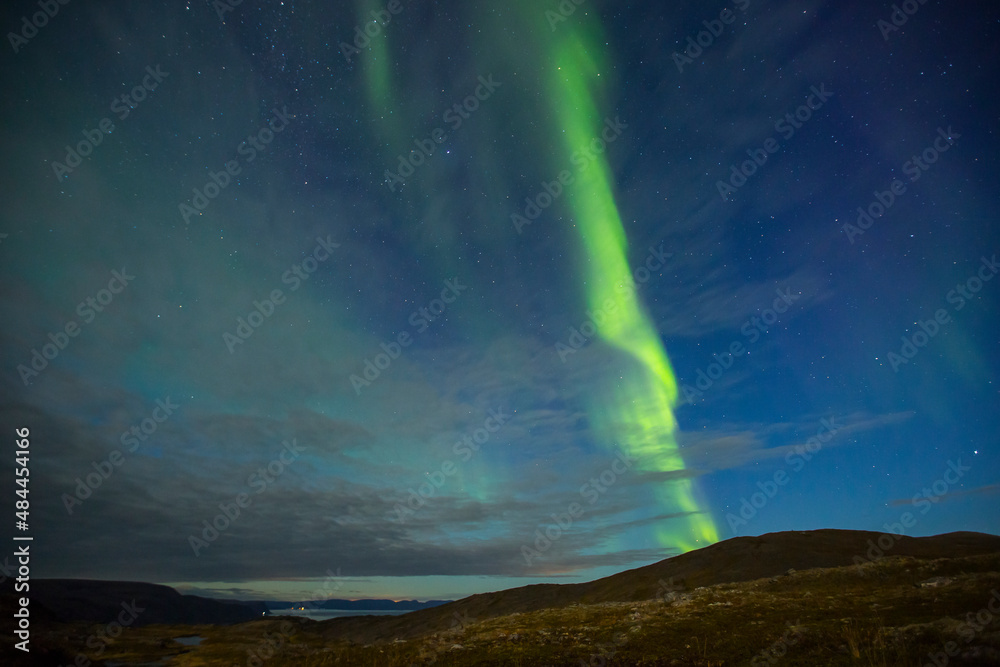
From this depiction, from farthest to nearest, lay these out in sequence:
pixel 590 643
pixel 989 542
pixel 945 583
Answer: pixel 989 542, pixel 945 583, pixel 590 643

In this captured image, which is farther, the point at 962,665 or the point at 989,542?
the point at 989,542

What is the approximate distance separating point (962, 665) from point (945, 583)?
20.7 m

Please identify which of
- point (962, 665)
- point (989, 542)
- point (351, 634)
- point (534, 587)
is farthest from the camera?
point (534, 587)

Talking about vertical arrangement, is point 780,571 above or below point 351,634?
above

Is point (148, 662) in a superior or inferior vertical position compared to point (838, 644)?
inferior

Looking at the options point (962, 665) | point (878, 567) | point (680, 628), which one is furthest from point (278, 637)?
point (962, 665)

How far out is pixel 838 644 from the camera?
17312mm

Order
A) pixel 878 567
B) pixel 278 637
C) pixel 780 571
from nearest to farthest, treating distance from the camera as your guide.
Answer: pixel 878 567 < pixel 780 571 < pixel 278 637

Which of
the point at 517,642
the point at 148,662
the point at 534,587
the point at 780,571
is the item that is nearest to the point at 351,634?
the point at 534,587

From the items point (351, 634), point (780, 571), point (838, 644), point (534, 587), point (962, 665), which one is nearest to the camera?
point (962, 665)

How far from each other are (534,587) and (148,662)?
302 ft

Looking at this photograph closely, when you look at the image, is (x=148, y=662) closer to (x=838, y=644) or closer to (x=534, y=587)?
(x=838, y=644)

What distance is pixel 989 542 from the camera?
91875 mm

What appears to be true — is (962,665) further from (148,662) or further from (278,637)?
(278,637)
